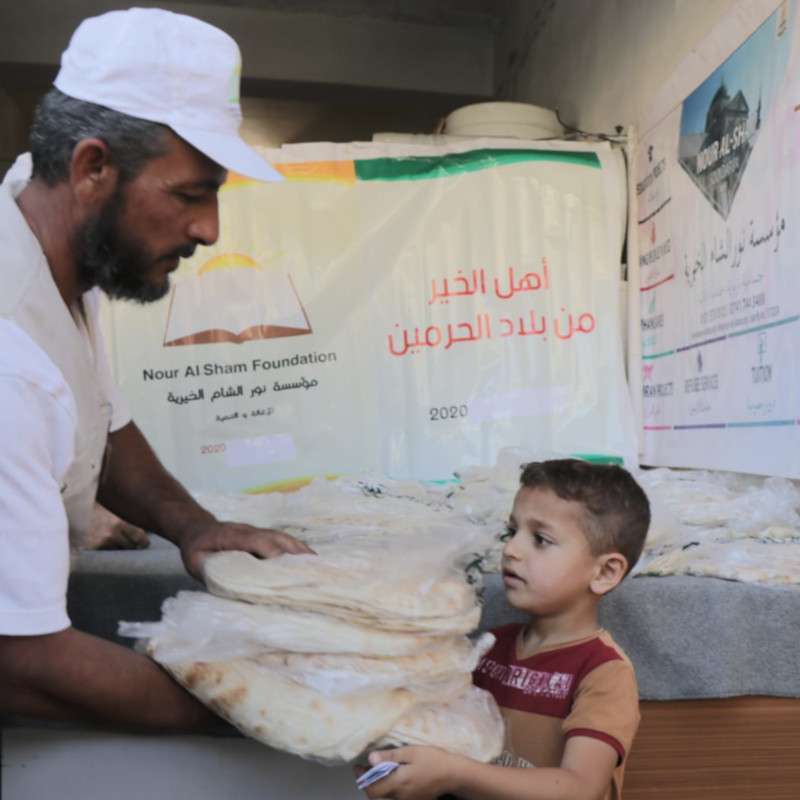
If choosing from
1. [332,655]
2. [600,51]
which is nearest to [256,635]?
[332,655]

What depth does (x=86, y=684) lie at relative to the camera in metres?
0.77

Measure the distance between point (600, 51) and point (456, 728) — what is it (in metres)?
2.82

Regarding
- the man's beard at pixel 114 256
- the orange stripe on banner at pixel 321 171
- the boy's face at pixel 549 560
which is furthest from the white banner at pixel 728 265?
the man's beard at pixel 114 256

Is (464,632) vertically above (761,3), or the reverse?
(761,3)

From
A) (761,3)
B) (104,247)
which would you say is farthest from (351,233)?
(104,247)

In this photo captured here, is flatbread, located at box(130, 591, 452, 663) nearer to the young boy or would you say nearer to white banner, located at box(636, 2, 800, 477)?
the young boy

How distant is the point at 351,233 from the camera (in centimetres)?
256

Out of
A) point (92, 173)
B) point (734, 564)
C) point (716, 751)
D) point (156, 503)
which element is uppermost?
point (92, 173)

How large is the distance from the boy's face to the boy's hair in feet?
0.05

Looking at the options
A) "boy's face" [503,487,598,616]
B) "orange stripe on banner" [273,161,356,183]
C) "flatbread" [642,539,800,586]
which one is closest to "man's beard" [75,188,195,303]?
"boy's face" [503,487,598,616]

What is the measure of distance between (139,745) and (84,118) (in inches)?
26.9

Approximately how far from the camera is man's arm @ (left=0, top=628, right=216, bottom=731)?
2.51 feet

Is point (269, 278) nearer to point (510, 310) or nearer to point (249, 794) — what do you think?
point (510, 310)

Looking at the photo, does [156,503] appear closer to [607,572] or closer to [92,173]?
[92,173]
